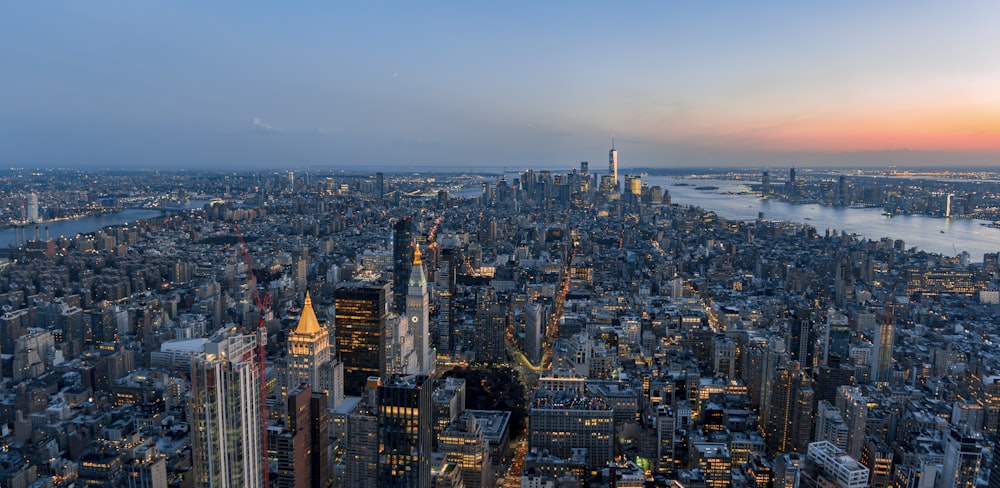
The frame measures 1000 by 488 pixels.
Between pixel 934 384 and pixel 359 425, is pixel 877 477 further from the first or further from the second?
pixel 359 425

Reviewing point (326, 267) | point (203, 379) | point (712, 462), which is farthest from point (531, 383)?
point (326, 267)

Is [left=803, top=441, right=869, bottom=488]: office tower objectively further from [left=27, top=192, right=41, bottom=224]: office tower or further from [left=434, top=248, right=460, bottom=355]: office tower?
[left=27, top=192, right=41, bottom=224]: office tower

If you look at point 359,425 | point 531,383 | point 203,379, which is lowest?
point 531,383

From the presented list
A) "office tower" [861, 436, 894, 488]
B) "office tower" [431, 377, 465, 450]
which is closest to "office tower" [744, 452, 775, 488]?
"office tower" [861, 436, 894, 488]

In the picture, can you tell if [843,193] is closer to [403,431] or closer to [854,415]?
[854,415]

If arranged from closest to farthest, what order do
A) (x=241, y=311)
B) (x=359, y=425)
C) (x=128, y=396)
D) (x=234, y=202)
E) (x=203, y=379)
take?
(x=203, y=379) → (x=359, y=425) → (x=128, y=396) → (x=241, y=311) → (x=234, y=202)

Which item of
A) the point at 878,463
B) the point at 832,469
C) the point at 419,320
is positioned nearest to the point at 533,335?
the point at 419,320

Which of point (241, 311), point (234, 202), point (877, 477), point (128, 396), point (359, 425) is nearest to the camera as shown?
point (359, 425)
